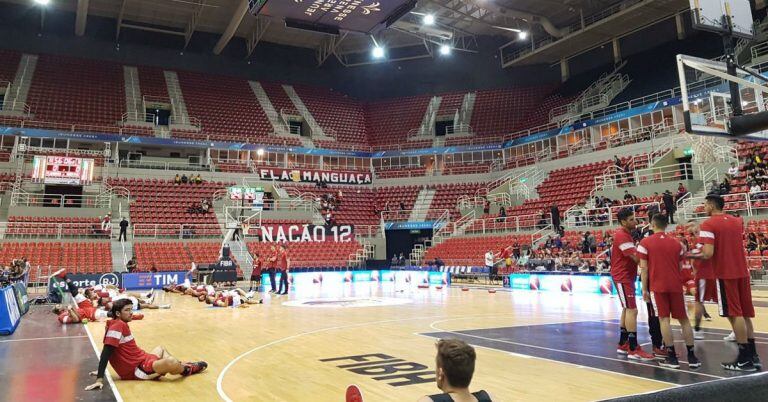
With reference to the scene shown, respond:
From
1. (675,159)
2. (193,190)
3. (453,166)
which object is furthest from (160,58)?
(675,159)

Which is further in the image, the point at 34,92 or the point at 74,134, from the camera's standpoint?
the point at 34,92

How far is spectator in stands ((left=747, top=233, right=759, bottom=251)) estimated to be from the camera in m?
16.6

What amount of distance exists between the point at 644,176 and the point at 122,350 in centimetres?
2619

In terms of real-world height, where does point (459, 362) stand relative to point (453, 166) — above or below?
below

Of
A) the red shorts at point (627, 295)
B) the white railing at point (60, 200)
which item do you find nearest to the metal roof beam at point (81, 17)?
the white railing at point (60, 200)

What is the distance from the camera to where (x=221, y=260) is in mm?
22859

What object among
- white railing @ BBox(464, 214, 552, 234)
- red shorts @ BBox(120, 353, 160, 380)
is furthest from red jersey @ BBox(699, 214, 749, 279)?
white railing @ BBox(464, 214, 552, 234)

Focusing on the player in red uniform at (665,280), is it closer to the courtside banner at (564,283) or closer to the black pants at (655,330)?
the black pants at (655,330)

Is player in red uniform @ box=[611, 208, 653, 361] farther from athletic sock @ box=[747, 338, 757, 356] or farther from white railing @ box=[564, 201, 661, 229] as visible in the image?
white railing @ box=[564, 201, 661, 229]

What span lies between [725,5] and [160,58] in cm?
4124

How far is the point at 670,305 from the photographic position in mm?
6098

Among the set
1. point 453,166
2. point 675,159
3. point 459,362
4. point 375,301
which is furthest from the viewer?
point 453,166

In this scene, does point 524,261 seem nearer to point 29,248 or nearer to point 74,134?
point 29,248

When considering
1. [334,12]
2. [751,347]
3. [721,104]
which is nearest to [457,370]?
[751,347]
